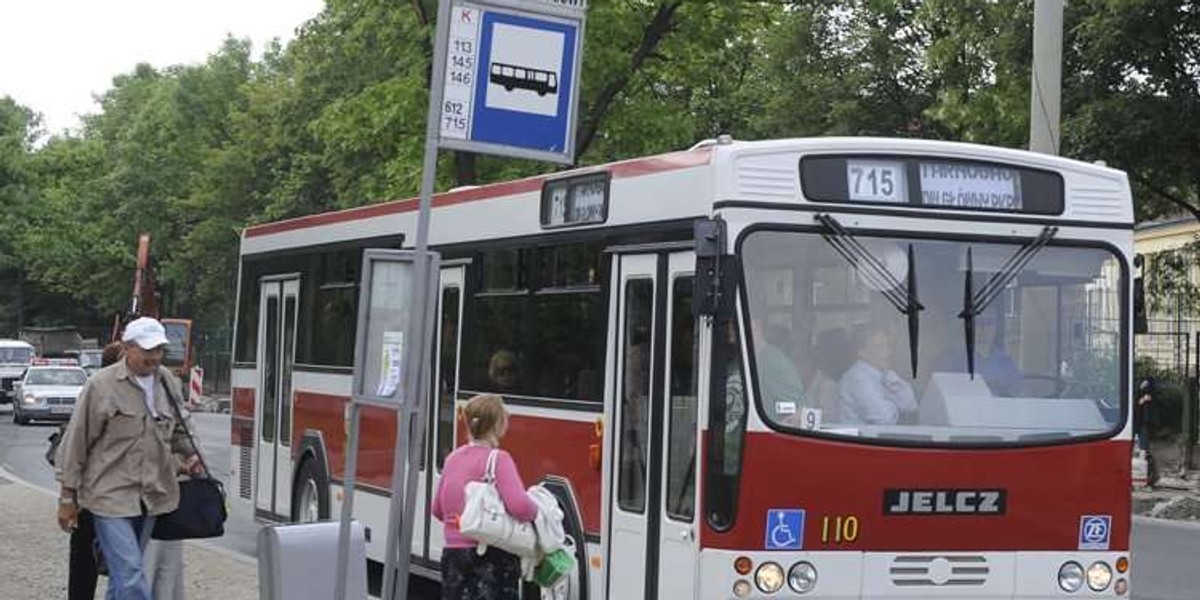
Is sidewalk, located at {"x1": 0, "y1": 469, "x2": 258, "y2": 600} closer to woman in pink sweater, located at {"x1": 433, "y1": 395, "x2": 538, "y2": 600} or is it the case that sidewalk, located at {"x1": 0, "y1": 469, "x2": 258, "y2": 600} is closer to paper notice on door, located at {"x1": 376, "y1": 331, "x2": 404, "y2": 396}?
woman in pink sweater, located at {"x1": 433, "y1": 395, "x2": 538, "y2": 600}

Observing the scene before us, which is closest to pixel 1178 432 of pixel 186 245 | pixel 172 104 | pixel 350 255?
pixel 350 255

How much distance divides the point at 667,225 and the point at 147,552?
3.41 m

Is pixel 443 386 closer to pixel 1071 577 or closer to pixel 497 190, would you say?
pixel 497 190

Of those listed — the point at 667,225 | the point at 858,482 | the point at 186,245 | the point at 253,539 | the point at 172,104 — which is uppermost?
the point at 172,104

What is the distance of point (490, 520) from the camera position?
311 inches

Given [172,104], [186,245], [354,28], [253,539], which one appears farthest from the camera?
[172,104]

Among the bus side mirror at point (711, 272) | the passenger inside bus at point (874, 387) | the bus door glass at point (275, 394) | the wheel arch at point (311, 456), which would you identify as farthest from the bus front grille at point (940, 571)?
the bus door glass at point (275, 394)

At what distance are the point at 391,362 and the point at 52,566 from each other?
6951mm

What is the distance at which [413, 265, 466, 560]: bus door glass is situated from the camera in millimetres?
12188

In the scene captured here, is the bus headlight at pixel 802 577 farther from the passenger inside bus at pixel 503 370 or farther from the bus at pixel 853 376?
the passenger inside bus at pixel 503 370

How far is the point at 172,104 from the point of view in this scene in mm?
69625

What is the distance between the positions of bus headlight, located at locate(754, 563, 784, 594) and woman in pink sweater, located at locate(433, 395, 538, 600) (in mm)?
1150

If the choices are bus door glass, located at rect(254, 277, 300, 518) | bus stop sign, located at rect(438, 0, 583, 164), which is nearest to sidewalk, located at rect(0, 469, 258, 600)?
bus door glass, located at rect(254, 277, 300, 518)

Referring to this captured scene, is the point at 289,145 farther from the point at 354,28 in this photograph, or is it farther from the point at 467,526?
Result: the point at 467,526
